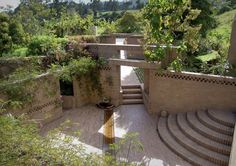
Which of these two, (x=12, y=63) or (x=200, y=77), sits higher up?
(x=12, y=63)

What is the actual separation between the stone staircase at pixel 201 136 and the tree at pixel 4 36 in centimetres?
1209

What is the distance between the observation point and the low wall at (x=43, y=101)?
10.9 meters

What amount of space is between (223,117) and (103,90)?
247 inches

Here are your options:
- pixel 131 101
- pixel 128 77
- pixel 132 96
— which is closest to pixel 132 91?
pixel 132 96

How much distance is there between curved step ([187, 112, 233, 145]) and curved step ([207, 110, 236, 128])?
56 centimetres

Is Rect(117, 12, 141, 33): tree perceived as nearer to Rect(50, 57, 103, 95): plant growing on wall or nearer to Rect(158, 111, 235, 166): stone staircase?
Rect(50, 57, 103, 95): plant growing on wall

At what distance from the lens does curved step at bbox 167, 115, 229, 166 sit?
8.45 metres

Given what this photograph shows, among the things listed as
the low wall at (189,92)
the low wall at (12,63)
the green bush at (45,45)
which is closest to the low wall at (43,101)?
the low wall at (12,63)

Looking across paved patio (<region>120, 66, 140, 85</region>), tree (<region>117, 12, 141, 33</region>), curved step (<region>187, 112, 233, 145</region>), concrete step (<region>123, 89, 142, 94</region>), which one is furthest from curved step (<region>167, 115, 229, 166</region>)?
tree (<region>117, 12, 141, 33</region>)

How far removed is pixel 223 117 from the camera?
985 cm

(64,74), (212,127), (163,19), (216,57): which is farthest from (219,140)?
(64,74)

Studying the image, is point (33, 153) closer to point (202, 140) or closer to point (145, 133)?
point (202, 140)

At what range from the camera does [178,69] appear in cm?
1098

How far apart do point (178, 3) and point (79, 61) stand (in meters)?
5.79
